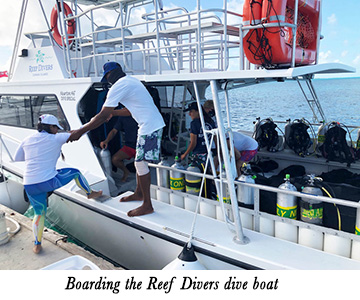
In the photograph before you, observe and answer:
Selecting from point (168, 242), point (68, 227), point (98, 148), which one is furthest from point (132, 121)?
point (168, 242)

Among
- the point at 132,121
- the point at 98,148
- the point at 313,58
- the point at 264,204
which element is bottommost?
the point at 264,204

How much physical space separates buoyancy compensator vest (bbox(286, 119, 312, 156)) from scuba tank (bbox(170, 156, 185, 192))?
2.56 m

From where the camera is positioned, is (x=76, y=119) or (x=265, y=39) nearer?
(x=265, y=39)

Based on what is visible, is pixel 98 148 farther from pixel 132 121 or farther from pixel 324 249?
pixel 324 249

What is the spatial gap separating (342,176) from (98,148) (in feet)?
11.0

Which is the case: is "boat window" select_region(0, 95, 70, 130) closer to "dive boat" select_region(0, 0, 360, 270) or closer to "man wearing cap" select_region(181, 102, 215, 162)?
"dive boat" select_region(0, 0, 360, 270)

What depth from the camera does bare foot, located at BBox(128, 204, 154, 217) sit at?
335 centimetres

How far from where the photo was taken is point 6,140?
5582 millimetres

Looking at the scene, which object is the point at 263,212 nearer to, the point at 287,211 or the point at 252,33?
the point at 287,211

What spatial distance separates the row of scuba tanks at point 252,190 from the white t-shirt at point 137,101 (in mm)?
575

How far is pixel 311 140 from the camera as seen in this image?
5.40 meters

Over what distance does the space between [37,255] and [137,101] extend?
196 centimetres

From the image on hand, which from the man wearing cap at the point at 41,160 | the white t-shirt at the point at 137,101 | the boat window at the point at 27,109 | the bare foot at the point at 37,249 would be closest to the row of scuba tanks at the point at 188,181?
the white t-shirt at the point at 137,101

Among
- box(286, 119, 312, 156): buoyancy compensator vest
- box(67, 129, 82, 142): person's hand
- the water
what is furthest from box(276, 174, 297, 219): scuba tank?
the water
